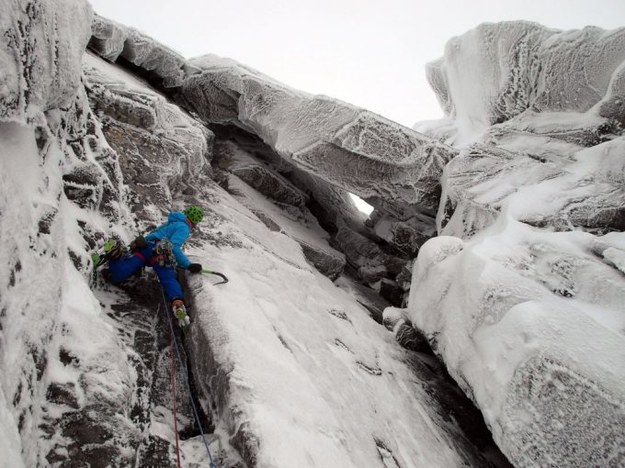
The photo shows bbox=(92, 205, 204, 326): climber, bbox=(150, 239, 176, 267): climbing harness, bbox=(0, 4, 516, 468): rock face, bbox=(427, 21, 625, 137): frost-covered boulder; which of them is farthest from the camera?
bbox=(427, 21, 625, 137): frost-covered boulder

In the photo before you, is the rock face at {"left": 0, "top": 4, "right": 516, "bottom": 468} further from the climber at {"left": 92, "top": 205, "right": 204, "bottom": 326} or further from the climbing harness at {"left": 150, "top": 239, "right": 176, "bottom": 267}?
the climbing harness at {"left": 150, "top": 239, "right": 176, "bottom": 267}

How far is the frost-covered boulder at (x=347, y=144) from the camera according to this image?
10.9m

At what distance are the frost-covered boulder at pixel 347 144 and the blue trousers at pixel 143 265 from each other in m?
7.07

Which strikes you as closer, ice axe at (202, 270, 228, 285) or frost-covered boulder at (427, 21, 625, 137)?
ice axe at (202, 270, 228, 285)

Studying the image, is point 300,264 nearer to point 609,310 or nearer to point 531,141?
point 609,310

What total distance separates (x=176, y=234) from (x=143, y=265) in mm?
664

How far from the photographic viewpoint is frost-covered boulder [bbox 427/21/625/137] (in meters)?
10.8

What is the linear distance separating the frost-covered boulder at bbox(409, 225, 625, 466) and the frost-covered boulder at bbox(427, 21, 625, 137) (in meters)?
7.35

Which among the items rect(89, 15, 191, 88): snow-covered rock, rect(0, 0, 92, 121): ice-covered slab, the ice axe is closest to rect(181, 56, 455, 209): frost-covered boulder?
rect(89, 15, 191, 88): snow-covered rock

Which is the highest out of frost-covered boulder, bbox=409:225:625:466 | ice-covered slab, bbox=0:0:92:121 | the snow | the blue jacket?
ice-covered slab, bbox=0:0:92:121

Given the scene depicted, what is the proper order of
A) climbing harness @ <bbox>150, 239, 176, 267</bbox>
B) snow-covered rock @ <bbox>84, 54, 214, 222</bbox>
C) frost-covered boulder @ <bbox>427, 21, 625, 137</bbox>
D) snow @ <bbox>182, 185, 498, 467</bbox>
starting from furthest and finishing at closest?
frost-covered boulder @ <bbox>427, 21, 625, 137</bbox> < snow-covered rock @ <bbox>84, 54, 214, 222</bbox> < climbing harness @ <bbox>150, 239, 176, 267</bbox> < snow @ <bbox>182, 185, 498, 467</bbox>

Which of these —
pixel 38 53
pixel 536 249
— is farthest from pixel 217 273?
pixel 536 249

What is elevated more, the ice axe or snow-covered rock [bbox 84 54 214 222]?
snow-covered rock [bbox 84 54 214 222]

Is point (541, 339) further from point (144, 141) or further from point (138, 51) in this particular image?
point (138, 51)
